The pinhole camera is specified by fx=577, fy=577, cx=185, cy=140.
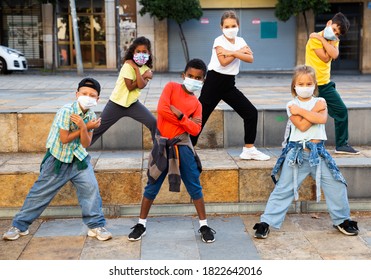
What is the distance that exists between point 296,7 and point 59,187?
1746 cm

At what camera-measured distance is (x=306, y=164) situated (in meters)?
5.07

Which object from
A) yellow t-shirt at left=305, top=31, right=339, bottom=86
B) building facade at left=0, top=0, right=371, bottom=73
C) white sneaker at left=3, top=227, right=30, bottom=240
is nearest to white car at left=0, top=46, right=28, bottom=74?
building facade at left=0, top=0, right=371, bottom=73

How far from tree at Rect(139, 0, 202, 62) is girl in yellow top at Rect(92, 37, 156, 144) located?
50.7 ft

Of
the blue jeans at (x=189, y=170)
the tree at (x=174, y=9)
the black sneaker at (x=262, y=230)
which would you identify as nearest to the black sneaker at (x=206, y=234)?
the blue jeans at (x=189, y=170)

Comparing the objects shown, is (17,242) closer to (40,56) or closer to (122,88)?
(122,88)

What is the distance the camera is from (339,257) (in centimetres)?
454

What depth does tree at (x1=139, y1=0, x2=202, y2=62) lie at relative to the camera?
20812 mm

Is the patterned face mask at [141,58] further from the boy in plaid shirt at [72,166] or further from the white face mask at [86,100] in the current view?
the white face mask at [86,100]

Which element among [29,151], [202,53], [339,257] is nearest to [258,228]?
[339,257]

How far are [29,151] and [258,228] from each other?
3.11m

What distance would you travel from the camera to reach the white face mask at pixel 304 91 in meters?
4.97

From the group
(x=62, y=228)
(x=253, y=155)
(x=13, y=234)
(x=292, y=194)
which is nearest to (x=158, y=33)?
(x=253, y=155)

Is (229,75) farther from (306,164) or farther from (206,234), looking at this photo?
(206,234)

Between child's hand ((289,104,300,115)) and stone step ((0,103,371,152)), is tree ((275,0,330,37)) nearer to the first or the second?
stone step ((0,103,371,152))
